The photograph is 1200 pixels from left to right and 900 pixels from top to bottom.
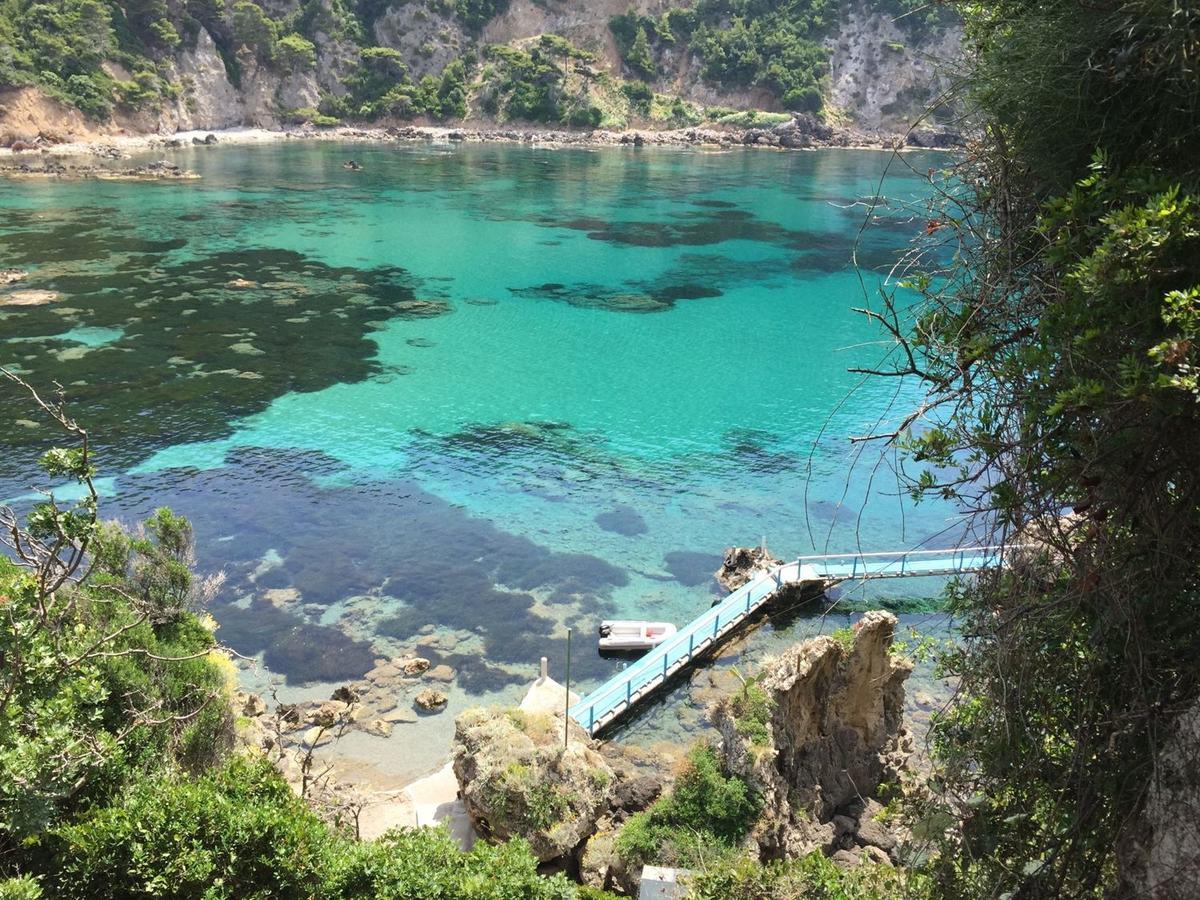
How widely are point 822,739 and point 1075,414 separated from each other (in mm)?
13957

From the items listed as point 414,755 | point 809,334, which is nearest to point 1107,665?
point 414,755

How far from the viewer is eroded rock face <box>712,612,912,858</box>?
52.7 ft

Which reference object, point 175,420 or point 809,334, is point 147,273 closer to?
point 175,420

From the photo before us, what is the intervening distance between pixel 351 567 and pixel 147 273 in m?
36.9

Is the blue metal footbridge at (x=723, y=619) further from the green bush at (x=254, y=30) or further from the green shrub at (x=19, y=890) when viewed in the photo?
the green bush at (x=254, y=30)

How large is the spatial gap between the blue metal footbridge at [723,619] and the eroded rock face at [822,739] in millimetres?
2587

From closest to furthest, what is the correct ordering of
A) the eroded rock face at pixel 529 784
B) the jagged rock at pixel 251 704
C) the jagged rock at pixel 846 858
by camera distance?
the eroded rock face at pixel 529 784, the jagged rock at pixel 846 858, the jagged rock at pixel 251 704

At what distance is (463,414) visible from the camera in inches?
1497

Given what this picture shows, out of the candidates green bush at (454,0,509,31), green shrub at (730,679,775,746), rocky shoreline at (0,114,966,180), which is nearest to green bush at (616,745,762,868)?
green shrub at (730,679,775,746)

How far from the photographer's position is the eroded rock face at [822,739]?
52.7ft

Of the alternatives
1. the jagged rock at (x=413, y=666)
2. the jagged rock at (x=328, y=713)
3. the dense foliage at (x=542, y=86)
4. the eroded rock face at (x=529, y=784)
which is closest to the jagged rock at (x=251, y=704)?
the jagged rock at (x=328, y=713)

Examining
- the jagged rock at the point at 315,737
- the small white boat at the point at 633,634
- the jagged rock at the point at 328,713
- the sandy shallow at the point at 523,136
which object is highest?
the sandy shallow at the point at 523,136

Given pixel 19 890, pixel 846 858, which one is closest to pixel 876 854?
pixel 846 858

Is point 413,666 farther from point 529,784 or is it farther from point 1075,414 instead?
point 1075,414
